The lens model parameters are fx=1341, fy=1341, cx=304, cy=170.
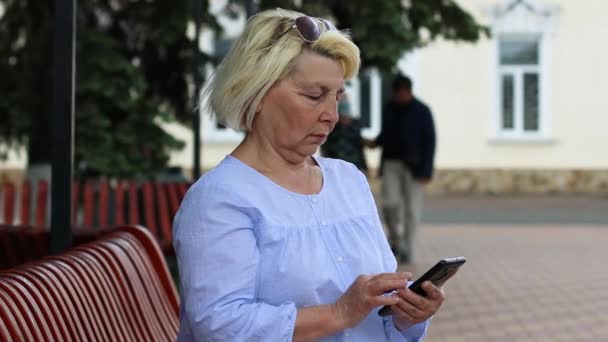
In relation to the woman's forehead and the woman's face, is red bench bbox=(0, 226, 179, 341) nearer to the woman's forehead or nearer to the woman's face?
the woman's face

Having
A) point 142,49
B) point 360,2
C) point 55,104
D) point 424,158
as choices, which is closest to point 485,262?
point 424,158

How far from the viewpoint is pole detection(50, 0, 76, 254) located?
4.99 meters

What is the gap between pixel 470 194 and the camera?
1032 inches

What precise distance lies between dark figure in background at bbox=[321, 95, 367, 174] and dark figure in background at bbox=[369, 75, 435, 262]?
0.82 meters

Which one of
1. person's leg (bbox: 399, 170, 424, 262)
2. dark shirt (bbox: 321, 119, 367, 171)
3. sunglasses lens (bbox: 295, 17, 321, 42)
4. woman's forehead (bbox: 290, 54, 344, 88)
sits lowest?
person's leg (bbox: 399, 170, 424, 262)

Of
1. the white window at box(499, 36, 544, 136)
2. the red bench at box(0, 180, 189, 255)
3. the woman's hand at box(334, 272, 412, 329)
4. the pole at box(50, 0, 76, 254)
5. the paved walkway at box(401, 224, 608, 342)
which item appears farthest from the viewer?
the white window at box(499, 36, 544, 136)

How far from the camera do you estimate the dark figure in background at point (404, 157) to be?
12.1 m

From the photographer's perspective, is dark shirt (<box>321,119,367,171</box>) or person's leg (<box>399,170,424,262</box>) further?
person's leg (<box>399,170,424,262</box>)

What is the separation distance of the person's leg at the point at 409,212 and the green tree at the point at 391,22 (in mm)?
1080

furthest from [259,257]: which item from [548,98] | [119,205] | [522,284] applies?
[548,98]

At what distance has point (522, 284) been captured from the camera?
35.8 ft

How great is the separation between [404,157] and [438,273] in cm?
946

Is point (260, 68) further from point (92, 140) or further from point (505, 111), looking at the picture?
point (505, 111)

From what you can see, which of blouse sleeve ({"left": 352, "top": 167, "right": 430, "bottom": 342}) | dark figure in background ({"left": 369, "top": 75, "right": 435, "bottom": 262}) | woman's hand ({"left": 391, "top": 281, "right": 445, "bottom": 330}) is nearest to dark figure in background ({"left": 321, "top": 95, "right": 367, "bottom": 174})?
dark figure in background ({"left": 369, "top": 75, "right": 435, "bottom": 262})
